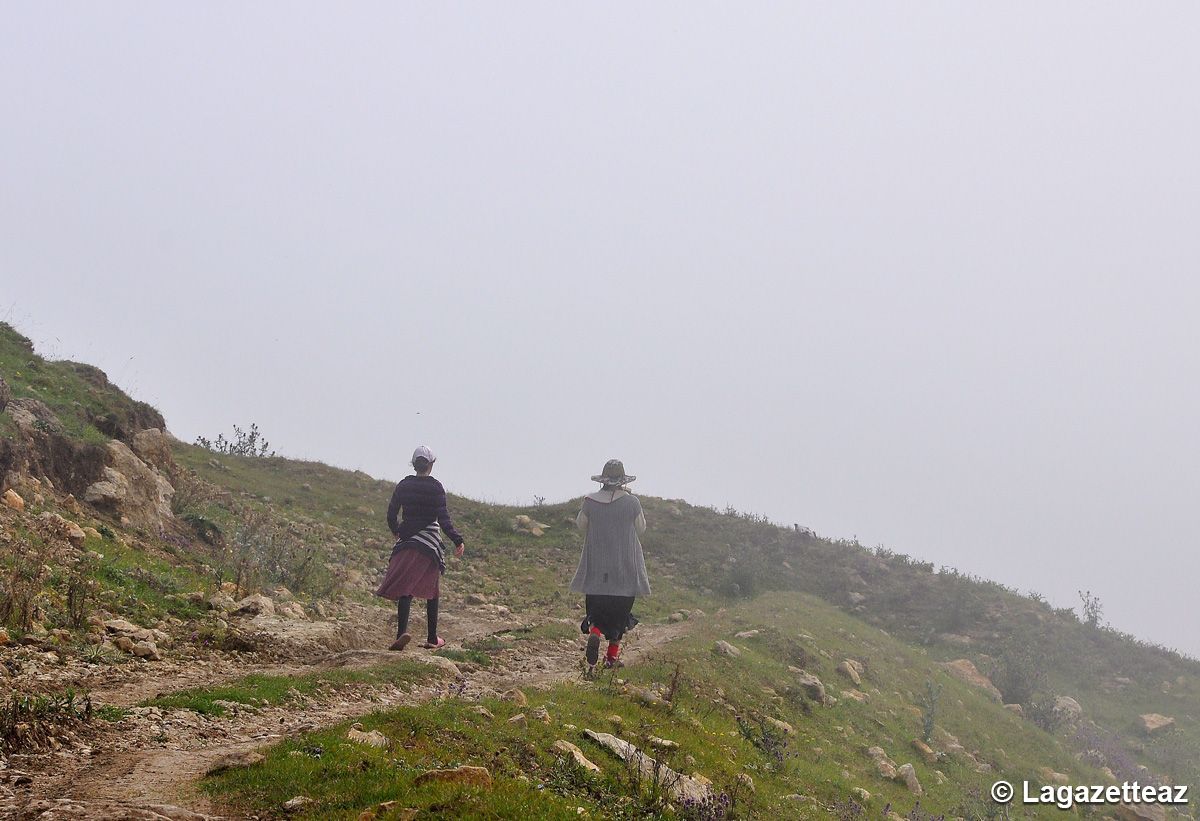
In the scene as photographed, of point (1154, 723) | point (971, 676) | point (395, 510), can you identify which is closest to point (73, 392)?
point (395, 510)

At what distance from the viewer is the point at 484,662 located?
39.5ft

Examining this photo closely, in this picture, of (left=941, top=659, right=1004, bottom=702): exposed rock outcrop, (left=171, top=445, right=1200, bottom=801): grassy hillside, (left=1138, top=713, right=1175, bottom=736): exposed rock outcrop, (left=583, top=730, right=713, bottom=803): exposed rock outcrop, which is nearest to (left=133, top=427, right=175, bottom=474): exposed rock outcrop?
(left=171, top=445, right=1200, bottom=801): grassy hillside

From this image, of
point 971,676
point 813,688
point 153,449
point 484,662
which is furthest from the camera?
point 971,676

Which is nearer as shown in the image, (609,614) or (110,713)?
(110,713)

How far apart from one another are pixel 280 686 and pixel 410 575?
10.6 feet

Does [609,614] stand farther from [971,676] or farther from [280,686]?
[971,676]

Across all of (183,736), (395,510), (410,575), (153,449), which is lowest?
(183,736)

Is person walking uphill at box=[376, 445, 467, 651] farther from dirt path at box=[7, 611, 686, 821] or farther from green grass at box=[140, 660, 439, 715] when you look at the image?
green grass at box=[140, 660, 439, 715]

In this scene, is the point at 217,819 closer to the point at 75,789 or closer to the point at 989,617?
the point at 75,789

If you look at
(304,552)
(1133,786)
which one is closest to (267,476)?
(304,552)

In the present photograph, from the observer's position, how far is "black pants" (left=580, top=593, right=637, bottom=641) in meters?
11.1

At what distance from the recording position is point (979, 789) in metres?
13.3

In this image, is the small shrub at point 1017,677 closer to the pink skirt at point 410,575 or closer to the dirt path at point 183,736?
the dirt path at point 183,736

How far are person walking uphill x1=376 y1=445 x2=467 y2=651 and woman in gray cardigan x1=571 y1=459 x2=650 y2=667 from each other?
1891 mm
